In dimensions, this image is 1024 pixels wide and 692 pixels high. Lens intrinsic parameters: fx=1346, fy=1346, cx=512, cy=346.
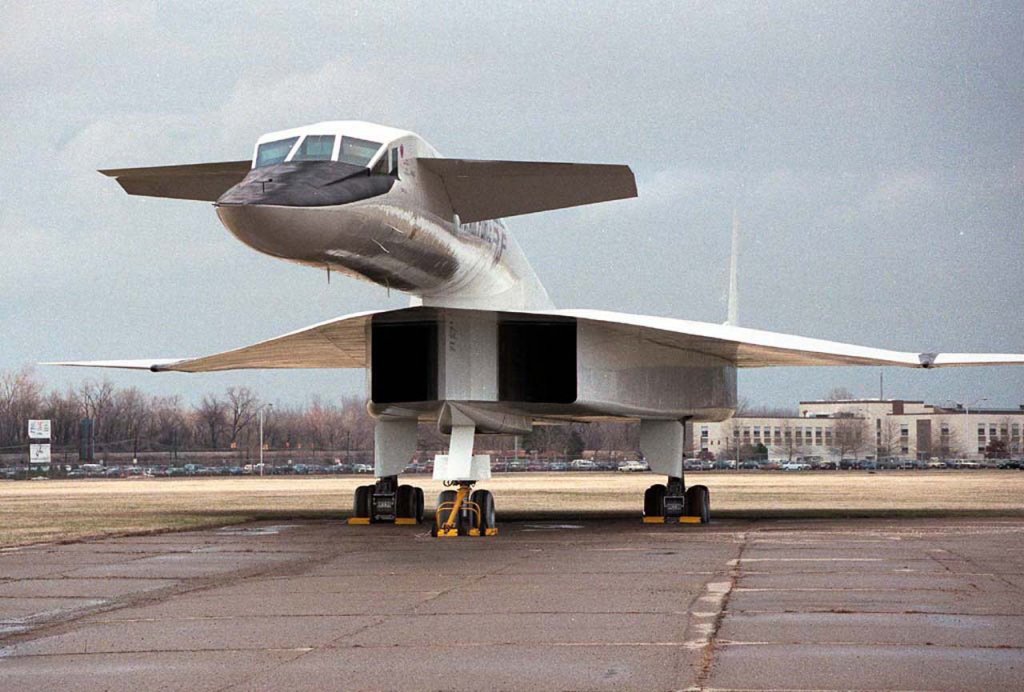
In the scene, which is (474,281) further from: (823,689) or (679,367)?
(823,689)

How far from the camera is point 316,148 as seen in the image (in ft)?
43.1

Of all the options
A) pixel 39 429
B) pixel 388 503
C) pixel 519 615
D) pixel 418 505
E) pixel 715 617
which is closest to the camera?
pixel 715 617

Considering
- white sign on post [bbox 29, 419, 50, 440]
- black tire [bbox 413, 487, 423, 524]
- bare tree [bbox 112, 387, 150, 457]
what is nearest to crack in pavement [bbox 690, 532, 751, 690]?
black tire [bbox 413, 487, 423, 524]

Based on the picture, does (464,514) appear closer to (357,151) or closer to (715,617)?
(357,151)

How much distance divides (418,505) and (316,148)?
8782 mm

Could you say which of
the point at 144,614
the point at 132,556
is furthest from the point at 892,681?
the point at 132,556

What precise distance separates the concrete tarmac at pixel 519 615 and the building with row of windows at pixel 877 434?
104303mm

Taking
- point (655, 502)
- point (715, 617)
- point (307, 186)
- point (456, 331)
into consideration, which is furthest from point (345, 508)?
point (715, 617)

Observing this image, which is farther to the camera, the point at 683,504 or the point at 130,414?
the point at 130,414

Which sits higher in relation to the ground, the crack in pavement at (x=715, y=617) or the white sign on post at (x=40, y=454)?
the crack in pavement at (x=715, y=617)

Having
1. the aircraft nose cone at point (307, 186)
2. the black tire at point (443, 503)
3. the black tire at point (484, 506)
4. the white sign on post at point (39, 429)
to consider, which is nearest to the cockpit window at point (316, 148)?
the aircraft nose cone at point (307, 186)

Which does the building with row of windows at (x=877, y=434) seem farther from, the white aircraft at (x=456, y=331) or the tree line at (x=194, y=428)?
the white aircraft at (x=456, y=331)

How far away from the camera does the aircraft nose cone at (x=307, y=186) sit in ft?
39.3

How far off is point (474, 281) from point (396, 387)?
2.06 metres
